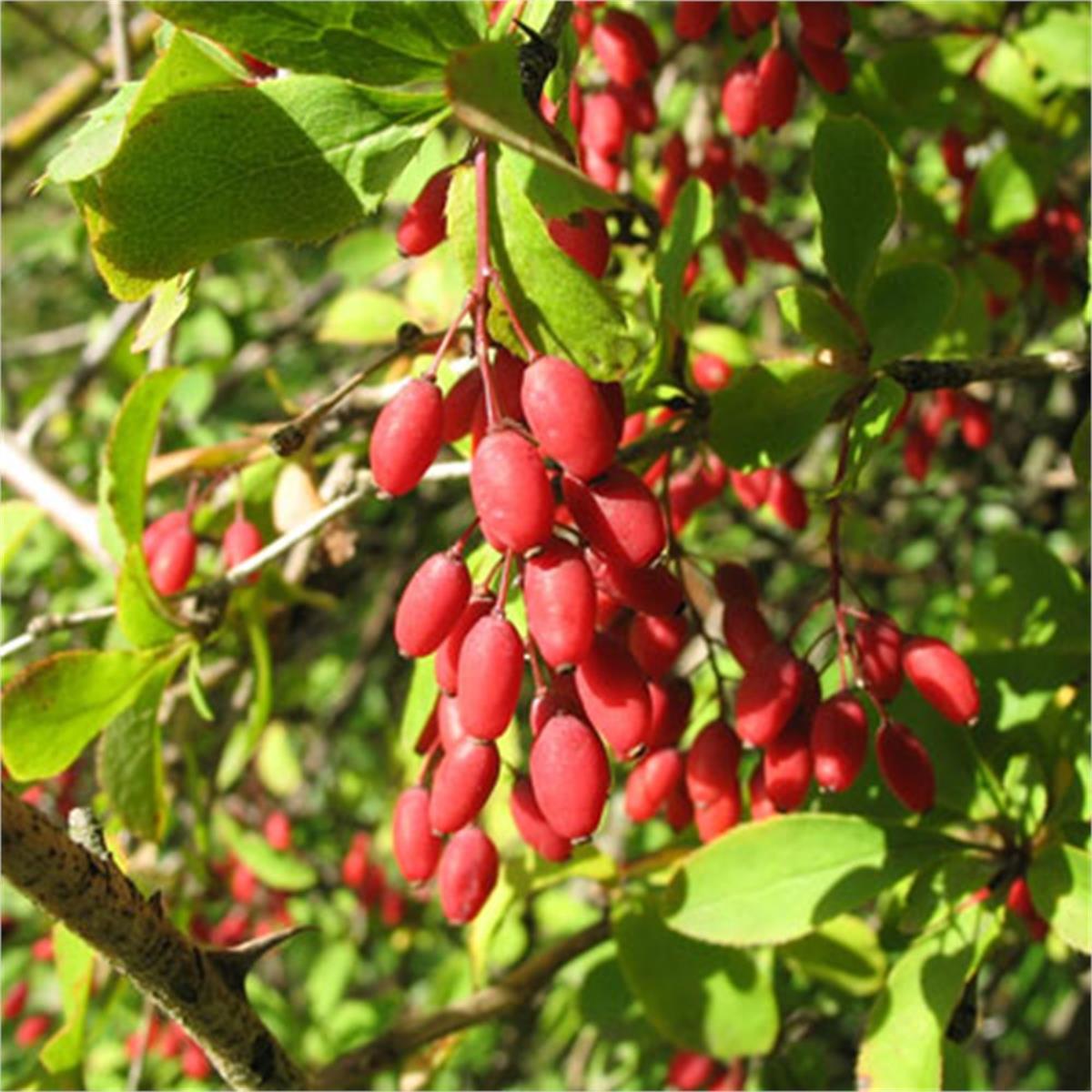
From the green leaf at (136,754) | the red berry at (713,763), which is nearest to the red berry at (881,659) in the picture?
the red berry at (713,763)

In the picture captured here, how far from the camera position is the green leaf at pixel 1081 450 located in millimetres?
1115

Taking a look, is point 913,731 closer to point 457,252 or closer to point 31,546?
point 457,252

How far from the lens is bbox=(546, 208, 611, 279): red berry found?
784 mm

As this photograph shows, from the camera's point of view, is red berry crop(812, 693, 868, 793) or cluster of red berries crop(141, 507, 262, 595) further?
cluster of red berries crop(141, 507, 262, 595)

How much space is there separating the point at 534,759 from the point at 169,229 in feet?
1.14

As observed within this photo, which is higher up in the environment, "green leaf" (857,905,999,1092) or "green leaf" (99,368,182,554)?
"green leaf" (99,368,182,554)

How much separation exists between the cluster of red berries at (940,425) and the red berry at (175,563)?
0.80 metres

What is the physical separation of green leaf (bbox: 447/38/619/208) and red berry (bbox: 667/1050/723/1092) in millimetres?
1147

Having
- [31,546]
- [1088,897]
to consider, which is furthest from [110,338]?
[1088,897]

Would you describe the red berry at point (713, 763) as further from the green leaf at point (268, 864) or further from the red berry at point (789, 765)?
the green leaf at point (268, 864)

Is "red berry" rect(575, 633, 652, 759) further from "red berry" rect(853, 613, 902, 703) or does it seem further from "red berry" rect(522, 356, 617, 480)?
"red berry" rect(853, 613, 902, 703)

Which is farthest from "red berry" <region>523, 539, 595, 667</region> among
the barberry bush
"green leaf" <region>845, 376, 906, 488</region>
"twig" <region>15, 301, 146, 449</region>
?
"twig" <region>15, 301, 146, 449</region>

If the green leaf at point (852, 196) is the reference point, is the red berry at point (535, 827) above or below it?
below

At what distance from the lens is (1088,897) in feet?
3.52
